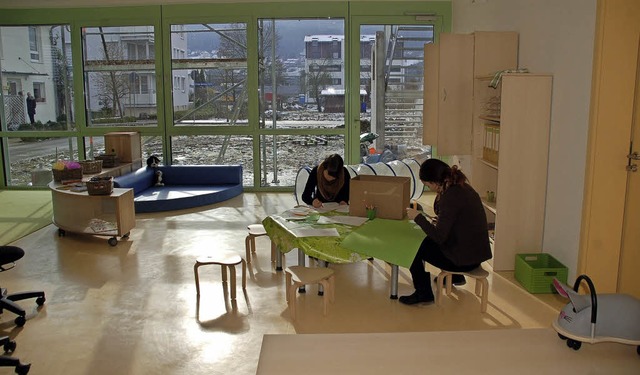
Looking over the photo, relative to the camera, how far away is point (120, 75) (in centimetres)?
928

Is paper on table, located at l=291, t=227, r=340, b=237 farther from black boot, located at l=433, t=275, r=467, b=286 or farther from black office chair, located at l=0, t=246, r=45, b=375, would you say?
black office chair, located at l=0, t=246, r=45, b=375

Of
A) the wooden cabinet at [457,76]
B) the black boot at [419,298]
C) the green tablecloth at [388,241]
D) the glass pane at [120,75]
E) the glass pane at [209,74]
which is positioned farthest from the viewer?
the glass pane at [120,75]

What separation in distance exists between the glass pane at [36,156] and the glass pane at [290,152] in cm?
313

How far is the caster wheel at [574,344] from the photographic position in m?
1.86

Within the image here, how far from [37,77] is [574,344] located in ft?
31.3

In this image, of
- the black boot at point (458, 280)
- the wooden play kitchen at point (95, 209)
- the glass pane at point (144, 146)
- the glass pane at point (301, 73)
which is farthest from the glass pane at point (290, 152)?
the black boot at point (458, 280)

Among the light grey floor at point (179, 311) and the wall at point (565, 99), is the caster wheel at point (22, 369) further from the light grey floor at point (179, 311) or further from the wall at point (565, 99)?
the wall at point (565, 99)

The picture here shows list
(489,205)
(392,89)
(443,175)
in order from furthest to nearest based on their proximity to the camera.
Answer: (392,89), (489,205), (443,175)

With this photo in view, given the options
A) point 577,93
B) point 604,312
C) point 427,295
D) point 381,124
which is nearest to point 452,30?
point 381,124

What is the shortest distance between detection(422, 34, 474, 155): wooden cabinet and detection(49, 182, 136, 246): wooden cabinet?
3.51 metres

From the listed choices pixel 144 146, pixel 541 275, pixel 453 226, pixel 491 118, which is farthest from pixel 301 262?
pixel 144 146

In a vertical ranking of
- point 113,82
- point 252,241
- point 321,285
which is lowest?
point 321,285

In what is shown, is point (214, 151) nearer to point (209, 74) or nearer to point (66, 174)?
point (209, 74)

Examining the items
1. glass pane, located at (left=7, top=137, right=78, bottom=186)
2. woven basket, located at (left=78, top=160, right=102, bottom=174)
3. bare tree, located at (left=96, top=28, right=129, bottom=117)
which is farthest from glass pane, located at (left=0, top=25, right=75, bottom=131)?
woven basket, located at (left=78, top=160, right=102, bottom=174)
